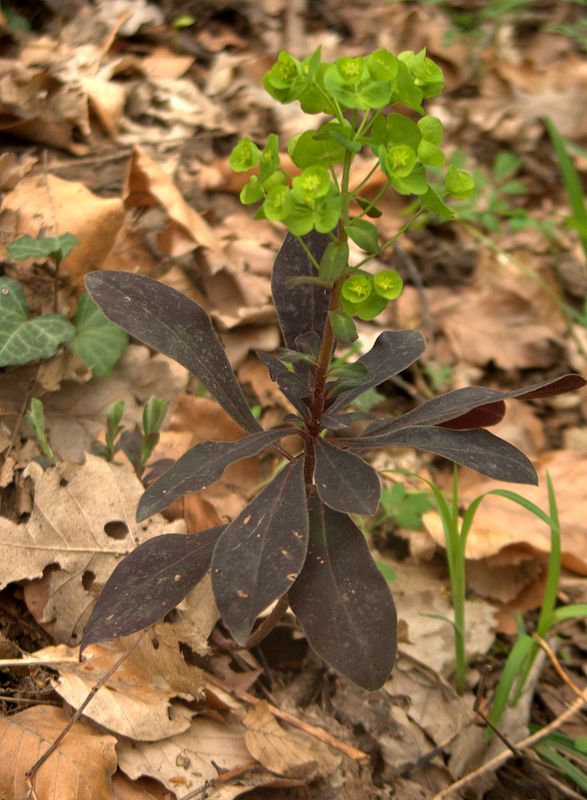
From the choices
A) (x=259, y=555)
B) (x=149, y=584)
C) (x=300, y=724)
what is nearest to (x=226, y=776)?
(x=300, y=724)

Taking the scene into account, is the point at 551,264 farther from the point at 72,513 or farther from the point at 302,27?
the point at 72,513

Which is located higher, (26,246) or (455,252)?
(26,246)

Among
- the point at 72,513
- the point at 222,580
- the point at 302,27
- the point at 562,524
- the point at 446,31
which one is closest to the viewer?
the point at 222,580

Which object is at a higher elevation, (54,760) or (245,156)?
(245,156)

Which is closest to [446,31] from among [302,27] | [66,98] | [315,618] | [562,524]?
[302,27]

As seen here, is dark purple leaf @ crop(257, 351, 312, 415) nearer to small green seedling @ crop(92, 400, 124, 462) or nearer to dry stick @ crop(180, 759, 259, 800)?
small green seedling @ crop(92, 400, 124, 462)

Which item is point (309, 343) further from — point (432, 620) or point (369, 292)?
point (432, 620)
